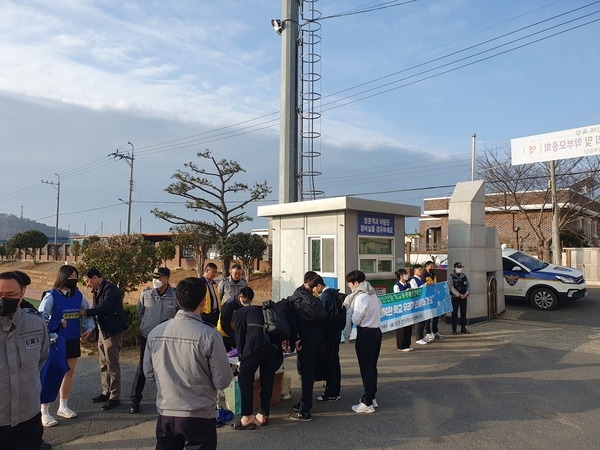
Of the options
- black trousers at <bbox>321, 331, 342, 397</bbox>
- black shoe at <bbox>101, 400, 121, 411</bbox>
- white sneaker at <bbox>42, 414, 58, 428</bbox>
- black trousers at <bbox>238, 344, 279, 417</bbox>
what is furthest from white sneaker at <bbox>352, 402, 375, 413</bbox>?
white sneaker at <bbox>42, 414, 58, 428</bbox>

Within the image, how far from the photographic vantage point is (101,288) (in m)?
6.31

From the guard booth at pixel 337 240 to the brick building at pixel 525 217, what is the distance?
61.1ft

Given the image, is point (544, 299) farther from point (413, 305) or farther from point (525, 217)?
point (525, 217)

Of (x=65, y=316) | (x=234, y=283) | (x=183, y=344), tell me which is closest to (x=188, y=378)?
(x=183, y=344)

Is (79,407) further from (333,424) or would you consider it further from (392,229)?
(392,229)

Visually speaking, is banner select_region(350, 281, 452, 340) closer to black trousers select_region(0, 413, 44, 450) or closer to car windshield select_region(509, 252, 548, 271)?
car windshield select_region(509, 252, 548, 271)

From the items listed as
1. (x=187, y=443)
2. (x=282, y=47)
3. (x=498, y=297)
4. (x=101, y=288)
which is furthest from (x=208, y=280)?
(x=282, y=47)

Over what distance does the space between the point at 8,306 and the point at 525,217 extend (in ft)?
107

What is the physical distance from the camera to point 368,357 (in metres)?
6.05

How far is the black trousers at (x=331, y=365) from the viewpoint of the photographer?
6410 mm

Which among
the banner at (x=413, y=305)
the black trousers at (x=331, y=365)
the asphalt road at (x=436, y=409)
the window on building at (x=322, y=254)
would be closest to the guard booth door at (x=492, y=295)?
the banner at (x=413, y=305)

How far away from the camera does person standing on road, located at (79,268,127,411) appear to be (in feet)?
20.3

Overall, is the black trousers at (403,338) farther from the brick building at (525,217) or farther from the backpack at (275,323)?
the brick building at (525,217)

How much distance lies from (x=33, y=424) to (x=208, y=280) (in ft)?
12.9
